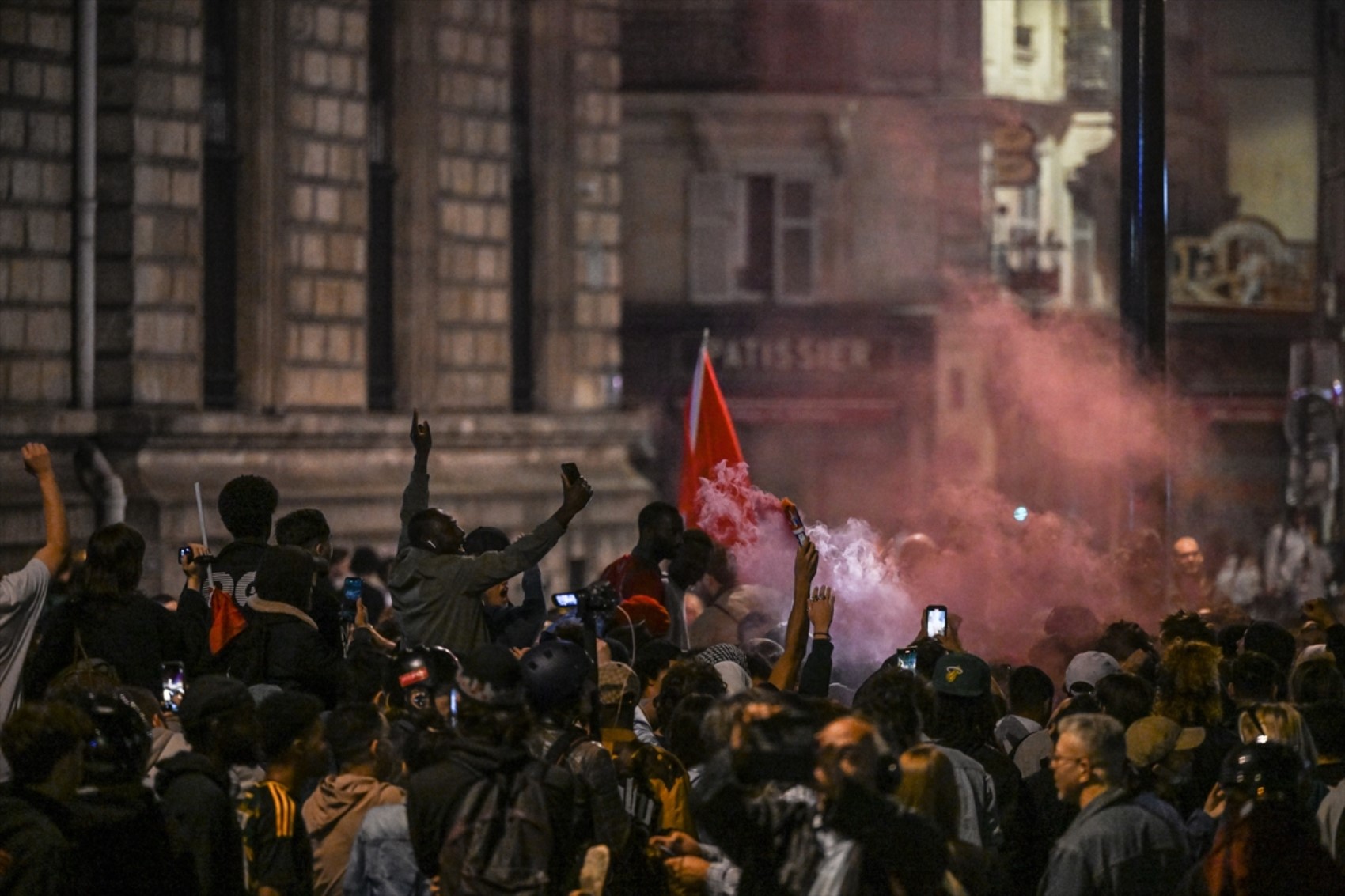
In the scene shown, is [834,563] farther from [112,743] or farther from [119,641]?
[112,743]

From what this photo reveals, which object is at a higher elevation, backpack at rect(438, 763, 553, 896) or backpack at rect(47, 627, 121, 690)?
backpack at rect(47, 627, 121, 690)

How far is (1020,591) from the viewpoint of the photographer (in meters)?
14.0

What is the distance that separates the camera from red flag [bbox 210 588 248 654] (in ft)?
26.6

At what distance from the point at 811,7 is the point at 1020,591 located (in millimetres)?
17509

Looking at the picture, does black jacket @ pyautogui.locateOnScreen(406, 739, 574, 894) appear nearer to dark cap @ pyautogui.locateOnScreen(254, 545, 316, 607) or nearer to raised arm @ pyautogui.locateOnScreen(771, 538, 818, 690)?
raised arm @ pyautogui.locateOnScreen(771, 538, 818, 690)

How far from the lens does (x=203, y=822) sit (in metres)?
5.43

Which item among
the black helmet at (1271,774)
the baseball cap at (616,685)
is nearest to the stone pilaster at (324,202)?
the baseball cap at (616,685)

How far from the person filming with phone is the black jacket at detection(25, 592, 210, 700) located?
33.4 inches

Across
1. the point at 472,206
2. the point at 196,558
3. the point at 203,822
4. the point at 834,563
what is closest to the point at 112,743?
the point at 203,822

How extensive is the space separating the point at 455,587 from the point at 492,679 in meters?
2.87

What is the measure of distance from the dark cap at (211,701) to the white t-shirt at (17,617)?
81.2 inches

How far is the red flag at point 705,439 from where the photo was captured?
13.0 metres

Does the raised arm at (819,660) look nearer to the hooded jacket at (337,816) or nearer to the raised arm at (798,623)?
the raised arm at (798,623)

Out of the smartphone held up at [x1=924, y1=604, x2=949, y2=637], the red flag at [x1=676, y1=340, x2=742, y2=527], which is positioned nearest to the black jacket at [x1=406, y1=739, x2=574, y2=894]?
the smartphone held up at [x1=924, y1=604, x2=949, y2=637]
